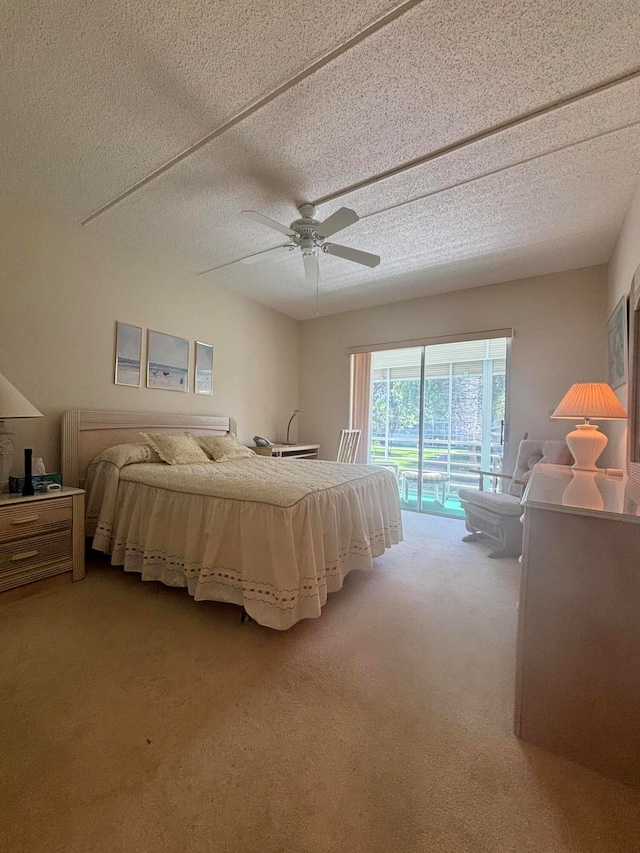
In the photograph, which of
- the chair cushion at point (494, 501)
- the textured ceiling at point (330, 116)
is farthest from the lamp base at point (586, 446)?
the textured ceiling at point (330, 116)

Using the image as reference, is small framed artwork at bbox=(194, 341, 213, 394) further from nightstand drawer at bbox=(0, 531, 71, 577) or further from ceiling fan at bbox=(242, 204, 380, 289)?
nightstand drawer at bbox=(0, 531, 71, 577)

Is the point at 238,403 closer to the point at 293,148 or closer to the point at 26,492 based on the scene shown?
the point at 26,492

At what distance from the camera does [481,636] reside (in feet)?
6.10

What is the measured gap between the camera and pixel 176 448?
3010 millimetres

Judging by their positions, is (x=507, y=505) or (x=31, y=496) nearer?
(x=31, y=496)

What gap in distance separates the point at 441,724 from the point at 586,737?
1.51 feet

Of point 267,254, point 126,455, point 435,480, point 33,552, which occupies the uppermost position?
point 267,254

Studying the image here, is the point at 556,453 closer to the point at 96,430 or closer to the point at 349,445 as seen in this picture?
the point at 349,445

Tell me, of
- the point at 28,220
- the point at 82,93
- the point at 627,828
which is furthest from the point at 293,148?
the point at 627,828

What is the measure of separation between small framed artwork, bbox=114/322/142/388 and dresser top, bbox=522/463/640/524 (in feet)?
10.8

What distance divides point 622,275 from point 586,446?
57.1 inches

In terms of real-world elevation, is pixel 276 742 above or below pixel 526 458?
below

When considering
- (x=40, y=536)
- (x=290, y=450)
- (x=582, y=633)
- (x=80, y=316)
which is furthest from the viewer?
(x=290, y=450)

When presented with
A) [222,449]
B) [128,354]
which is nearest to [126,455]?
[222,449]
